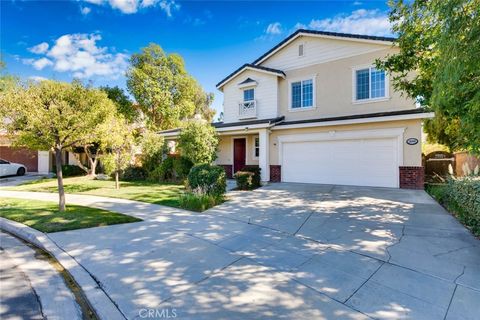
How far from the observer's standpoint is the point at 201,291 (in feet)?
11.0

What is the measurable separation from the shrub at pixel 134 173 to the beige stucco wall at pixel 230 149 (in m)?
5.56

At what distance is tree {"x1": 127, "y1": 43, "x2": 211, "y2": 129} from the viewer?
23.5m

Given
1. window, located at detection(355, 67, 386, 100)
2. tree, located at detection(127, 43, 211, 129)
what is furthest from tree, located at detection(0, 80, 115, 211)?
tree, located at detection(127, 43, 211, 129)

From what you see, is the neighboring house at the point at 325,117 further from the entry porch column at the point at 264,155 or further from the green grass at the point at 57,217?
the green grass at the point at 57,217

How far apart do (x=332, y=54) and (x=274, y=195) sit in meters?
8.93

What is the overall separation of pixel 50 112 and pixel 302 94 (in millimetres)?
12238

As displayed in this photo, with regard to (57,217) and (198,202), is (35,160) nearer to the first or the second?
(57,217)

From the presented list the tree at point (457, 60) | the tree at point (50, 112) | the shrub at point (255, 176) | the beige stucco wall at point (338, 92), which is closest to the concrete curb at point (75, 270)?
the tree at point (50, 112)

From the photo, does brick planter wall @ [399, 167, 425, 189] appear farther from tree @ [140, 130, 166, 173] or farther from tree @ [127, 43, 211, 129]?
tree @ [127, 43, 211, 129]

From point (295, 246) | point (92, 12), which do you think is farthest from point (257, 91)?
point (295, 246)

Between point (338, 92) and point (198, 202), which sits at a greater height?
point (338, 92)

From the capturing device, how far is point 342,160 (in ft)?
40.7

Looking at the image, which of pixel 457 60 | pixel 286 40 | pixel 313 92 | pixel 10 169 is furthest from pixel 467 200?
pixel 10 169

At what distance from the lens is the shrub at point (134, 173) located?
17797 millimetres
